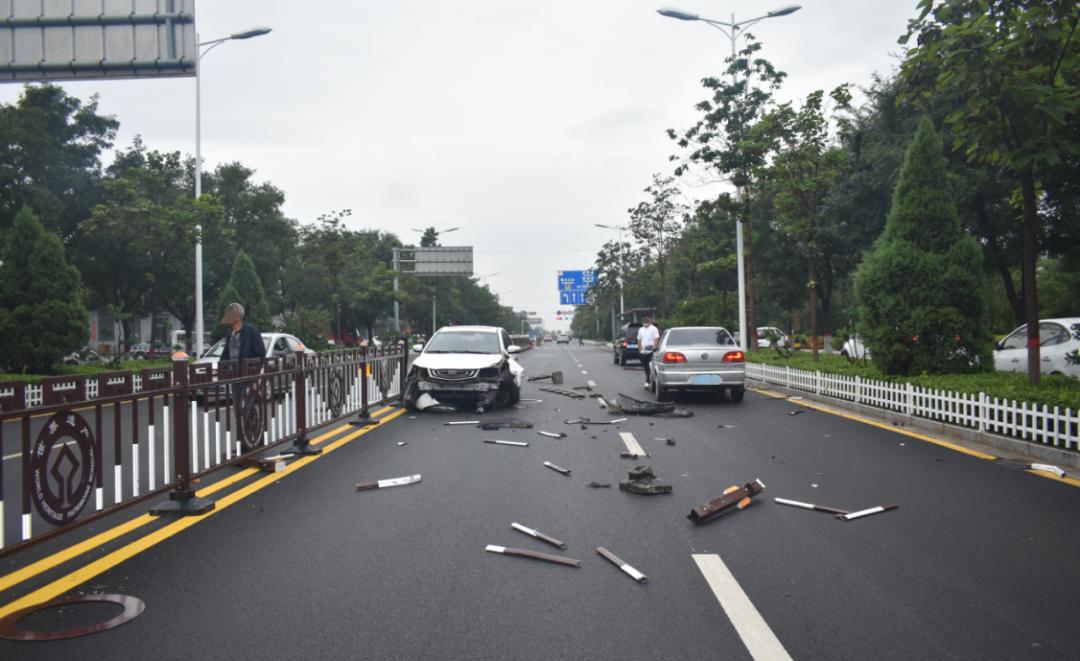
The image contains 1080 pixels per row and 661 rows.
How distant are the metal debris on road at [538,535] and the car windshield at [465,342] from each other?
8699mm

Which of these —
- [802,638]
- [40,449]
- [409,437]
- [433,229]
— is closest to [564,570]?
[802,638]

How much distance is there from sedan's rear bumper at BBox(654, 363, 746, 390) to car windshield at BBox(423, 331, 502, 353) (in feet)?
11.1

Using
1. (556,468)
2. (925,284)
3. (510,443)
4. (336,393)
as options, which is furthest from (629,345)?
(556,468)

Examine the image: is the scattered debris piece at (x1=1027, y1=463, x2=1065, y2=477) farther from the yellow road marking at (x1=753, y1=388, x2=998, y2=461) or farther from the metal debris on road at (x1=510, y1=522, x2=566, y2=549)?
the metal debris on road at (x1=510, y1=522, x2=566, y2=549)

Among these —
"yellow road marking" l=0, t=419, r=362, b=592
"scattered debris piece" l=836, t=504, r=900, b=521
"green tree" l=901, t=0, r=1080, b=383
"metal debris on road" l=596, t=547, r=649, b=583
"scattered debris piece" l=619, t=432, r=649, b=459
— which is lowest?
"scattered debris piece" l=836, t=504, r=900, b=521

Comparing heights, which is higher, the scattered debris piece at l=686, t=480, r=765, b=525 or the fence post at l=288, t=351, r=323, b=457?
the fence post at l=288, t=351, r=323, b=457

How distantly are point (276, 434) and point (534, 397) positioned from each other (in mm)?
8598

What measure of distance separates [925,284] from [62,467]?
1246 cm

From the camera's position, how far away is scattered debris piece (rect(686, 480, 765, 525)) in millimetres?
5543

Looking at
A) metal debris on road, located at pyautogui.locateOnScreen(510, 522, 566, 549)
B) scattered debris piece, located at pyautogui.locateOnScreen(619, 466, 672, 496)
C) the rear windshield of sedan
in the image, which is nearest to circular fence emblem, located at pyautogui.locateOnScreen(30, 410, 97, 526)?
metal debris on road, located at pyautogui.locateOnScreen(510, 522, 566, 549)

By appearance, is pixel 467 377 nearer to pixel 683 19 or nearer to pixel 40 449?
pixel 40 449

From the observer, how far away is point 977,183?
19953 mm

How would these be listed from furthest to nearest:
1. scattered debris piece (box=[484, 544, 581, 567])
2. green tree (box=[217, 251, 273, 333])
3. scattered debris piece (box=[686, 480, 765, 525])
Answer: green tree (box=[217, 251, 273, 333]), scattered debris piece (box=[686, 480, 765, 525]), scattered debris piece (box=[484, 544, 581, 567])

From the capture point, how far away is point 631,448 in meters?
8.93
